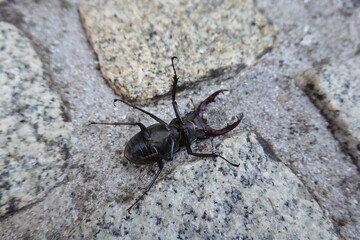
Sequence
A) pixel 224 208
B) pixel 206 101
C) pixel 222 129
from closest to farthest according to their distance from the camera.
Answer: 1. pixel 224 208
2. pixel 222 129
3. pixel 206 101

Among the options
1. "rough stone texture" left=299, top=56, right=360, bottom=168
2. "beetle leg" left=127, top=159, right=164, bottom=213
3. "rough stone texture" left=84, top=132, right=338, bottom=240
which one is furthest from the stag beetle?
"rough stone texture" left=299, top=56, right=360, bottom=168

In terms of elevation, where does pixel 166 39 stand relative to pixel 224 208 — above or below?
above

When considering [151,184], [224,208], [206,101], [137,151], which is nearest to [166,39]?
[206,101]

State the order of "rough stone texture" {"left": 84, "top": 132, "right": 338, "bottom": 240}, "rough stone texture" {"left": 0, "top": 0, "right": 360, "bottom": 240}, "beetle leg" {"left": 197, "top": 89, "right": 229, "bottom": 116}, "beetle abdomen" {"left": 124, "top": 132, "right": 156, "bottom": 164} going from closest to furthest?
"rough stone texture" {"left": 84, "top": 132, "right": 338, "bottom": 240} < "rough stone texture" {"left": 0, "top": 0, "right": 360, "bottom": 240} < "beetle abdomen" {"left": 124, "top": 132, "right": 156, "bottom": 164} < "beetle leg" {"left": 197, "top": 89, "right": 229, "bottom": 116}

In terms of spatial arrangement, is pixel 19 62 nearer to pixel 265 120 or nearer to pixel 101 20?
pixel 101 20

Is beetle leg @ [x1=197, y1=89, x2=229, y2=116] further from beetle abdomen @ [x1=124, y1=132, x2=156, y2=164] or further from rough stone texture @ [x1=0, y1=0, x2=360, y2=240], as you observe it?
beetle abdomen @ [x1=124, y1=132, x2=156, y2=164]

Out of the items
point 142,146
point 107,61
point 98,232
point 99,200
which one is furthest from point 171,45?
point 98,232

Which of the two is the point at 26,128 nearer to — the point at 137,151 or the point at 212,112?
the point at 137,151

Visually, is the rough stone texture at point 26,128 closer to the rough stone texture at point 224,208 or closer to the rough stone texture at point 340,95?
the rough stone texture at point 224,208
